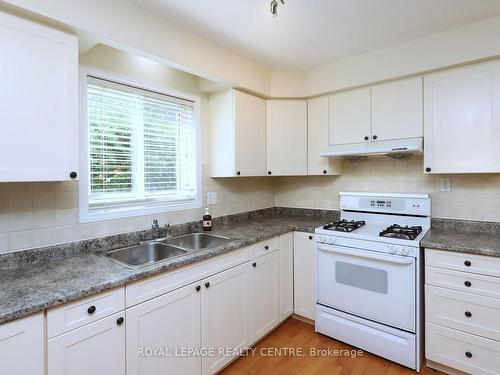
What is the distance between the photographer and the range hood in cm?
217

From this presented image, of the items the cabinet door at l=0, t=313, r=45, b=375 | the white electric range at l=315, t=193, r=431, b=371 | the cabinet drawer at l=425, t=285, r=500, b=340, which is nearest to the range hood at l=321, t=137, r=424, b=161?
the white electric range at l=315, t=193, r=431, b=371

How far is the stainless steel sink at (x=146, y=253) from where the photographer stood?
191 centimetres

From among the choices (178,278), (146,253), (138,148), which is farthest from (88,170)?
(178,278)

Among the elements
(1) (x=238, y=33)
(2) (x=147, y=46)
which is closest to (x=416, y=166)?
(1) (x=238, y=33)

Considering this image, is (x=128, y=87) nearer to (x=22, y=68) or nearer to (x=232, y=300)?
(x=22, y=68)

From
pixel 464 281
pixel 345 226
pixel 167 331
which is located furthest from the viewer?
pixel 345 226

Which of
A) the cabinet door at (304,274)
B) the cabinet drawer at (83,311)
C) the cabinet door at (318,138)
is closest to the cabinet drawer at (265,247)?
the cabinet door at (304,274)

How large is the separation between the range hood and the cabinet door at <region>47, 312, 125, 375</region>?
2.11 m

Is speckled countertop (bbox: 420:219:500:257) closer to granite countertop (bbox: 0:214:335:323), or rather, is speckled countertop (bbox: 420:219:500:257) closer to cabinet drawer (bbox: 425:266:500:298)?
cabinet drawer (bbox: 425:266:500:298)

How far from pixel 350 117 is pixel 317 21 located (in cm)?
99

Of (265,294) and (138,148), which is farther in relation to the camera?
(265,294)

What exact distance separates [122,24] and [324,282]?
2358mm

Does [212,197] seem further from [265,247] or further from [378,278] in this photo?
[378,278]

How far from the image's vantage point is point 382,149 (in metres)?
2.25
